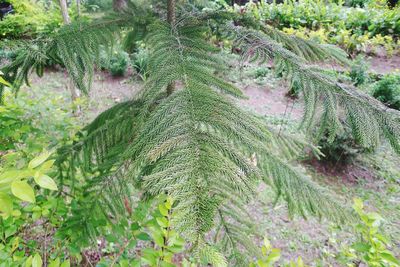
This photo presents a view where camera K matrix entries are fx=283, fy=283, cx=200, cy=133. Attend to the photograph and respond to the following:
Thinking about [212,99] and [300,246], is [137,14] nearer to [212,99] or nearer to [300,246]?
[212,99]

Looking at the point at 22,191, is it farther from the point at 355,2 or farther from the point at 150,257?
the point at 355,2

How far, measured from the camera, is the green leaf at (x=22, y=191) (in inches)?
21.5

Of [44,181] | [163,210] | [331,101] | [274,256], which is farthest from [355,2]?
[44,181]

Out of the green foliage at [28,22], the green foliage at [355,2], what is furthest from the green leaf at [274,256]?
the green foliage at [355,2]

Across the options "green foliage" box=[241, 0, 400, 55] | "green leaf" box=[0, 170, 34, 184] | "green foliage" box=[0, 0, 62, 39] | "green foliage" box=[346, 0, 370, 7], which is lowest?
"green foliage" box=[0, 0, 62, 39]

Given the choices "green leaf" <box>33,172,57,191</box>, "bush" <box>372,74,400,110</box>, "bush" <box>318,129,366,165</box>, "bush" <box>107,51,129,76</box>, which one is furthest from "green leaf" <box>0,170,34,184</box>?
"bush" <box>107,51,129,76</box>

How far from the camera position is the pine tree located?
0.62m

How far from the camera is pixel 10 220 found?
131cm

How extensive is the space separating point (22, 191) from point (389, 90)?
7.15 metres

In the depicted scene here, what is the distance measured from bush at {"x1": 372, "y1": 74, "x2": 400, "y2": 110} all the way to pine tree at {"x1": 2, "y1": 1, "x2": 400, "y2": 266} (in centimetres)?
533

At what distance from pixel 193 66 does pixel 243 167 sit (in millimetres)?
463

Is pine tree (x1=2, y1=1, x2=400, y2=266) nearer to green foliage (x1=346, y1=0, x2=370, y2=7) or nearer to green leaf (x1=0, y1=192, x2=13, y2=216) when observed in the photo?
green leaf (x1=0, y1=192, x2=13, y2=216)

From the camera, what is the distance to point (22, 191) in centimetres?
56

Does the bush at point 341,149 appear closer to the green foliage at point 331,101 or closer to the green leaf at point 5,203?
the green foliage at point 331,101
